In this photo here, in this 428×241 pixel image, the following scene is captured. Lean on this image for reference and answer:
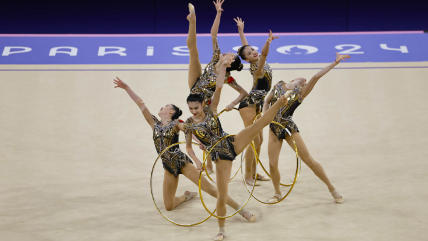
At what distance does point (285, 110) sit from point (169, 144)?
4.01 feet

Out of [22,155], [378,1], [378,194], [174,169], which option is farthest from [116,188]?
[378,1]

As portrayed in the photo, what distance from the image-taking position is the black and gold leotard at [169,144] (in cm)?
446

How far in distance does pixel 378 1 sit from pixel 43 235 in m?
9.59

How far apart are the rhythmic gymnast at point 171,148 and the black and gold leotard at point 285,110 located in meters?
0.92

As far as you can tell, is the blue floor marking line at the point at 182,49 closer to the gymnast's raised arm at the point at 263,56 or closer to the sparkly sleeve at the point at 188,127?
the gymnast's raised arm at the point at 263,56

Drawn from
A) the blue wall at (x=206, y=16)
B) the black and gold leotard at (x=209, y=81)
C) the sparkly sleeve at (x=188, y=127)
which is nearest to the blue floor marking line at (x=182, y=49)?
the blue wall at (x=206, y=16)

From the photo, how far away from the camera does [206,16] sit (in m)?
11.0

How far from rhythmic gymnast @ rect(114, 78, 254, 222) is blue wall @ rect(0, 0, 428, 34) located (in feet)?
20.9

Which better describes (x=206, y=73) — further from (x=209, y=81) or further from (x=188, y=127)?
(x=188, y=127)

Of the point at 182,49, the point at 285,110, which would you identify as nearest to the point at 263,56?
the point at 285,110

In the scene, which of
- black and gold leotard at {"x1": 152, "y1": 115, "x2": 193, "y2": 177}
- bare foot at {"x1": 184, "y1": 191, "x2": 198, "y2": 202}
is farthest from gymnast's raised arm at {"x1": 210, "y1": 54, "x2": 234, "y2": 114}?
bare foot at {"x1": 184, "y1": 191, "x2": 198, "y2": 202}

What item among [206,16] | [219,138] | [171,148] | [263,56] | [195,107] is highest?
[206,16]

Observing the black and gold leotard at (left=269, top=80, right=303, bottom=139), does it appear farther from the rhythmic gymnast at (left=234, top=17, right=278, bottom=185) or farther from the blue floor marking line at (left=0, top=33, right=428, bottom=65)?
the blue floor marking line at (left=0, top=33, right=428, bottom=65)

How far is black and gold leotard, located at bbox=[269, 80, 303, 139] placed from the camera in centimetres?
470
